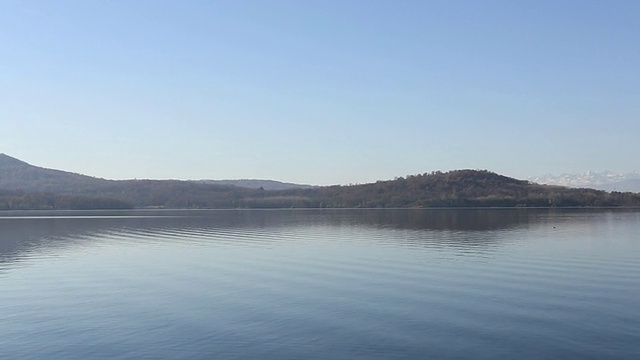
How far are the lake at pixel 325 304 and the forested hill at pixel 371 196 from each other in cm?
11701

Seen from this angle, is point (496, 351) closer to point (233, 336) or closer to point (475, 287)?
point (233, 336)

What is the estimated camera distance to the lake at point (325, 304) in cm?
1555

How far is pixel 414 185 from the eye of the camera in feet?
576

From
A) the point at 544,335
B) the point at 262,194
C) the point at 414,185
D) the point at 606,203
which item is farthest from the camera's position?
the point at 262,194

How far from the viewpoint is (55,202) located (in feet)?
542

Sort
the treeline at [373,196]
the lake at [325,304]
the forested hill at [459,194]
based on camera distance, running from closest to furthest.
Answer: the lake at [325,304]
the forested hill at [459,194]
the treeline at [373,196]

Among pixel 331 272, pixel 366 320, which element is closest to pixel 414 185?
pixel 331 272

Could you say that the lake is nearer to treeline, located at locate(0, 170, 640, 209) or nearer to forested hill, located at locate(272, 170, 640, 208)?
forested hill, located at locate(272, 170, 640, 208)

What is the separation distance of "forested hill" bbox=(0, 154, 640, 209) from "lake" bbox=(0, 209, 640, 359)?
11701 cm

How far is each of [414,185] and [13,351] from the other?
163343 millimetres

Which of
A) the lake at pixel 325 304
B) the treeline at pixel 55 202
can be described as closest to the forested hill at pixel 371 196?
the treeline at pixel 55 202

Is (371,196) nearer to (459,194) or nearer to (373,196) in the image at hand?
(373,196)

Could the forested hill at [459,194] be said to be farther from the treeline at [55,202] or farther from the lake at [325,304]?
the lake at [325,304]

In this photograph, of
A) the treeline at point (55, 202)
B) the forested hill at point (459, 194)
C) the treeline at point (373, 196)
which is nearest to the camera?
the forested hill at point (459, 194)
